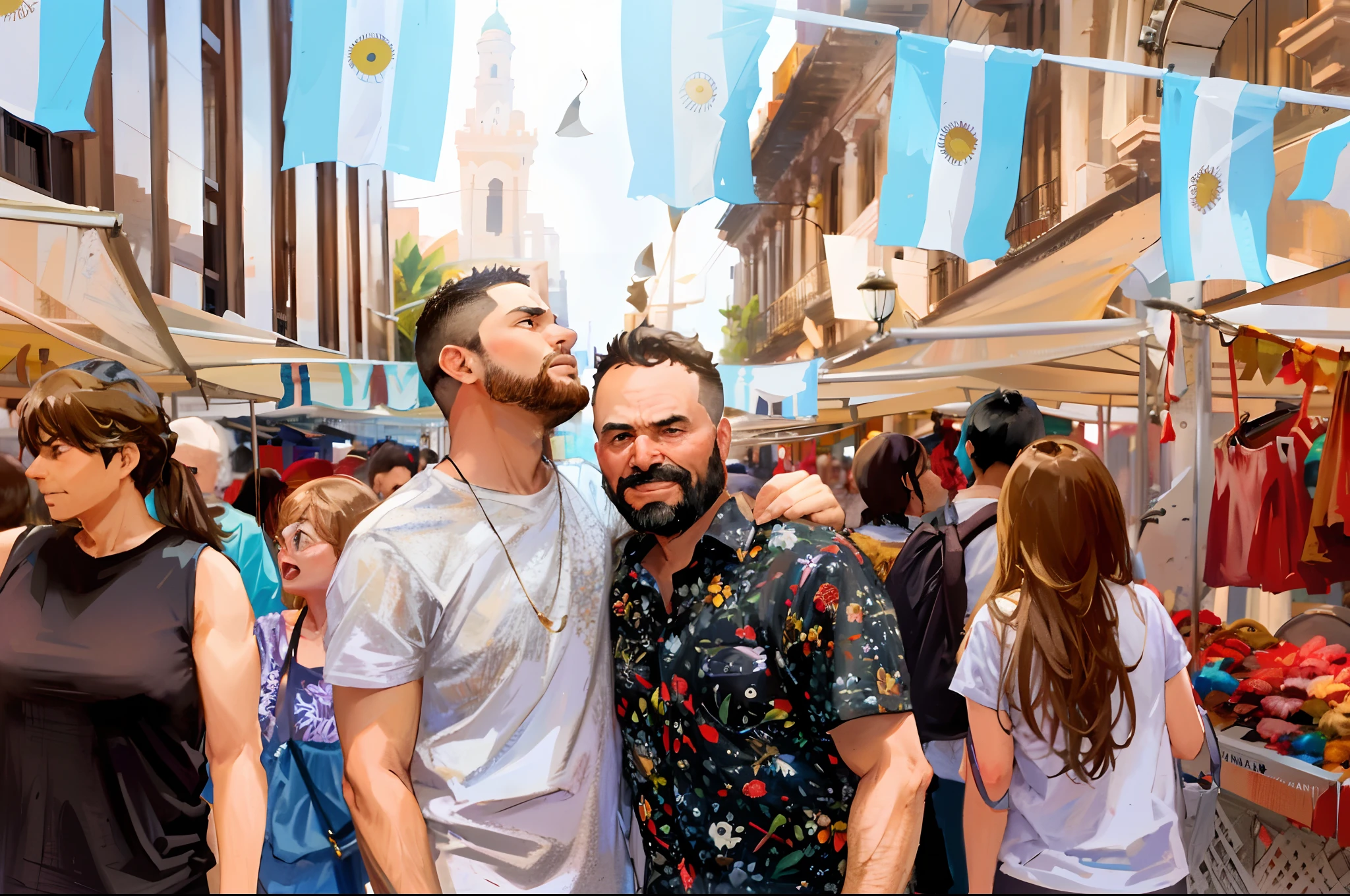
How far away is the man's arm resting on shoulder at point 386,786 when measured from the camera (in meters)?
1.89

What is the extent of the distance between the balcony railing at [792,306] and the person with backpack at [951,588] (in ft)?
60.2

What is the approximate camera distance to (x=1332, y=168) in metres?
4.60

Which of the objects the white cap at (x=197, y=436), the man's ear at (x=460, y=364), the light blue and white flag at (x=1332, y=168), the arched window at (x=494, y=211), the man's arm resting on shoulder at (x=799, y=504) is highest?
the arched window at (x=494, y=211)

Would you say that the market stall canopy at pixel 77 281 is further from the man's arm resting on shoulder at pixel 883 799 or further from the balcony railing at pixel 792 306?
the balcony railing at pixel 792 306

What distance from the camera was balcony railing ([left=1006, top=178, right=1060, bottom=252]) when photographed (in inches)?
523

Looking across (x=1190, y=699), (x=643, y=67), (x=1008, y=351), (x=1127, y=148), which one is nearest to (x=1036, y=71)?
(x=1127, y=148)

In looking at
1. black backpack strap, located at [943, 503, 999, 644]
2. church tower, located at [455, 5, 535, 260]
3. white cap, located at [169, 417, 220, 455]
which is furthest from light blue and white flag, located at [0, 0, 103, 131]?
church tower, located at [455, 5, 535, 260]

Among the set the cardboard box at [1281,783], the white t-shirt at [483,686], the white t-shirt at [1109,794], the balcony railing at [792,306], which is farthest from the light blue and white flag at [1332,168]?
the balcony railing at [792,306]

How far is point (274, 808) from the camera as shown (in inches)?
106

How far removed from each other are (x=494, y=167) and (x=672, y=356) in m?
79.5

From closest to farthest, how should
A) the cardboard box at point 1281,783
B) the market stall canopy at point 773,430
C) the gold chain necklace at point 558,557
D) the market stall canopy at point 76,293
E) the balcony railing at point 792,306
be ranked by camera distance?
the gold chain necklace at point 558,557
the cardboard box at point 1281,783
the market stall canopy at point 76,293
the market stall canopy at point 773,430
the balcony railing at point 792,306

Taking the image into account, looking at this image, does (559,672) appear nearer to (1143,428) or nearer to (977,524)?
(977,524)

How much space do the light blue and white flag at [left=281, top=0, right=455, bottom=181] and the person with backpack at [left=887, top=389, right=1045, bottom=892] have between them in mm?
2526

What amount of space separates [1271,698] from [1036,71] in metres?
12.9
